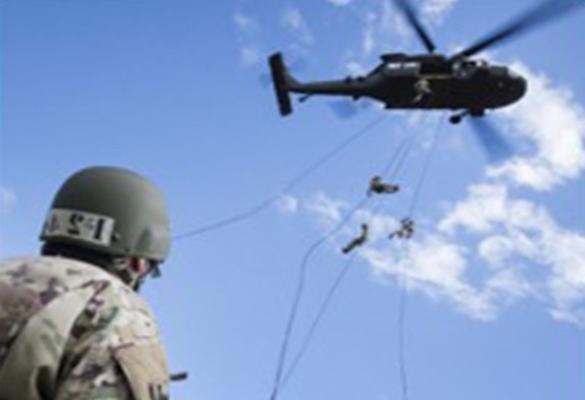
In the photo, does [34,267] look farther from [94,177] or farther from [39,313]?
[94,177]

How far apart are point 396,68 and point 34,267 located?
24.8 m

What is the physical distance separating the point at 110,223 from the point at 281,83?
31.6m

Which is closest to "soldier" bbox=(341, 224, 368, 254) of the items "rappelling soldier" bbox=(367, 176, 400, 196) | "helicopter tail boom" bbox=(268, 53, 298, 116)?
"rappelling soldier" bbox=(367, 176, 400, 196)

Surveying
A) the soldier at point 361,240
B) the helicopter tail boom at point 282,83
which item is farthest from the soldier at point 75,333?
the helicopter tail boom at point 282,83

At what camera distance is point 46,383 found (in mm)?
2869

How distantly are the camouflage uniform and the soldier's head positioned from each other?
34 cm

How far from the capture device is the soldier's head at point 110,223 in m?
3.41

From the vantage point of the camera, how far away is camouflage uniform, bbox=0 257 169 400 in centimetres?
284

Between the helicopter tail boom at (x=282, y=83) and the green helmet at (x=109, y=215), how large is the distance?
101 ft

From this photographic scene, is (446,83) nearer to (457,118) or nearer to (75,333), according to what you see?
(457,118)

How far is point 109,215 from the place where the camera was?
3486 millimetres

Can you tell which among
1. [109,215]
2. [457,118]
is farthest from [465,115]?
[109,215]

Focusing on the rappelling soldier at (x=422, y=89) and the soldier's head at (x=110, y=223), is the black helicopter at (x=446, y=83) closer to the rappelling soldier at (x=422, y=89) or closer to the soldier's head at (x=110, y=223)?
the rappelling soldier at (x=422, y=89)

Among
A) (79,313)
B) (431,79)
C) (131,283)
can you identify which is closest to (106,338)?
(79,313)
